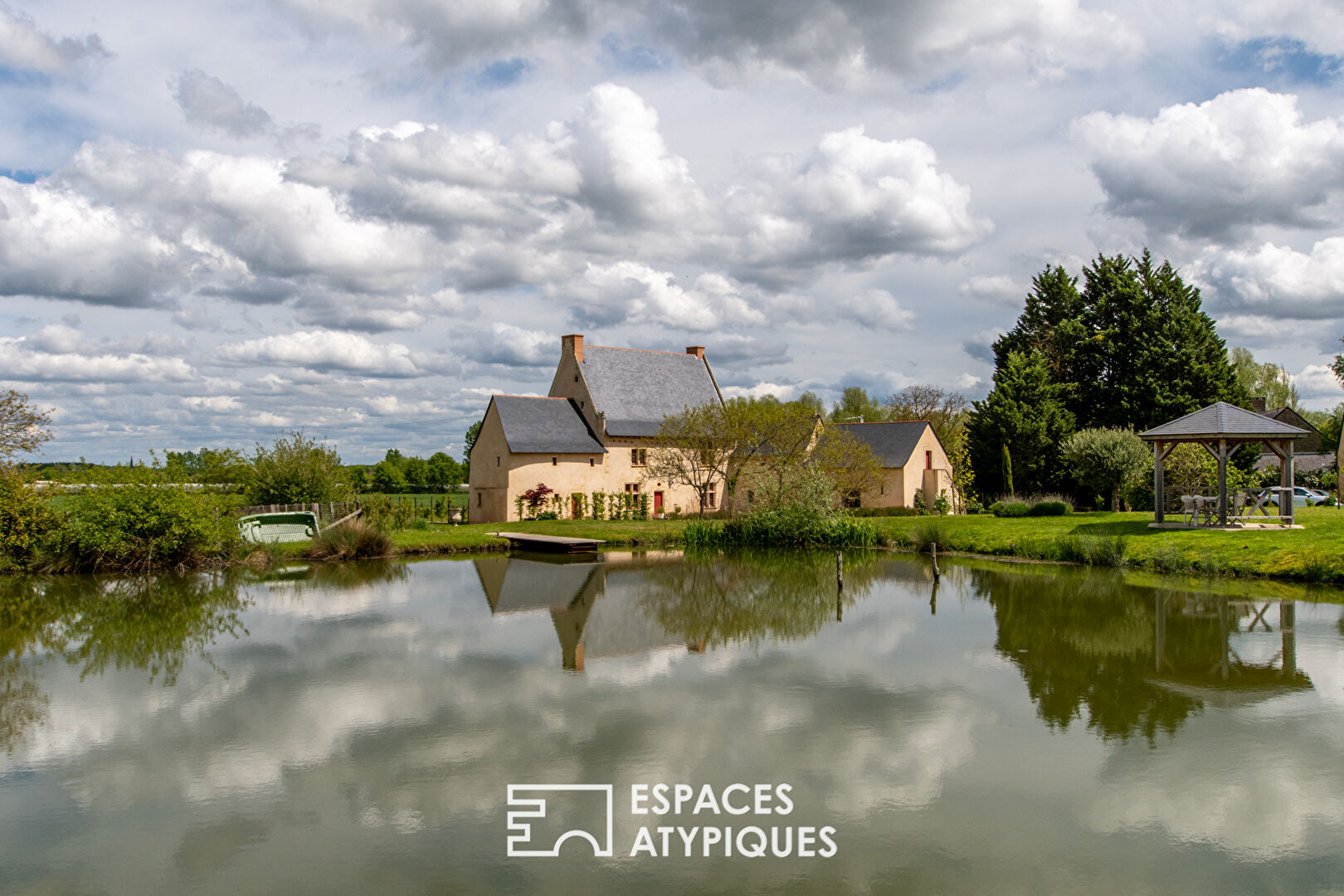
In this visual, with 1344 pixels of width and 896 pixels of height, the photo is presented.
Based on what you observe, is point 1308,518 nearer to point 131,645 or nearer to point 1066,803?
point 1066,803

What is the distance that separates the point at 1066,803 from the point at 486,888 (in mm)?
4579

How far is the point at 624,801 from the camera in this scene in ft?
23.7

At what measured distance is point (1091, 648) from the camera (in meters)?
12.8

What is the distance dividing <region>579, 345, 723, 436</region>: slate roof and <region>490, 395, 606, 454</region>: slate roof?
109 cm

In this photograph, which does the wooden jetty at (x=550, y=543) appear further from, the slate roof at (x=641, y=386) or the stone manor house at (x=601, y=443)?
the slate roof at (x=641, y=386)

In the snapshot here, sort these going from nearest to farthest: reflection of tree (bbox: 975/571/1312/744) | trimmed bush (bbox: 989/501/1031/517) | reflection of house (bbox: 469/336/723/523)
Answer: reflection of tree (bbox: 975/571/1312/744) < trimmed bush (bbox: 989/501/1031/517) < reflection of house (bbox: 469/336/723/523)

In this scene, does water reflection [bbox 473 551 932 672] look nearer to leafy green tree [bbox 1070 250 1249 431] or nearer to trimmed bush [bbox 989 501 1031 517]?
trimmed bush [bbox 989 501 1031 517]

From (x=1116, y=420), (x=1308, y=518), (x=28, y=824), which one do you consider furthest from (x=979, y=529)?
(x=28, y=824)

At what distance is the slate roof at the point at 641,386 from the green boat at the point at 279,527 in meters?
12.8

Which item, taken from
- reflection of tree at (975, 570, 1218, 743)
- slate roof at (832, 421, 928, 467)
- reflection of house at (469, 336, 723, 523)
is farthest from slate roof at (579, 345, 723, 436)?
reflection of tree at (975, 570, 1218, 743)

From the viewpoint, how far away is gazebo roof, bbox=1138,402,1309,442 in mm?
21812

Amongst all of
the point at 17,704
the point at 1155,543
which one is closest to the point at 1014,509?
the point at 1155,543

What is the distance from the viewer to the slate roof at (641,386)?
37844 mm

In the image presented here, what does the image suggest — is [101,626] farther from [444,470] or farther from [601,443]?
[444,470]
